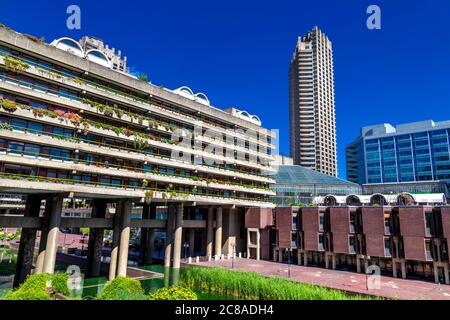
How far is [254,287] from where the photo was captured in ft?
103

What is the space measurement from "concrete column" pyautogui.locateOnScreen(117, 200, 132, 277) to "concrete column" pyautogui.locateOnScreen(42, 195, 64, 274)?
28.3 feet

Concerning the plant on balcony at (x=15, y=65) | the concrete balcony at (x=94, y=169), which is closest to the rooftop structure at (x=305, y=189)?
the concrete balcony at (x=94, y=169)

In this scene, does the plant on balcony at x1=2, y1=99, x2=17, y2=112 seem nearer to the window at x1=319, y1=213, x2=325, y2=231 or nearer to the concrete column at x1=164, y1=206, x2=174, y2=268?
the concrete column at x1=164, y1=206, x2=174, y2=268

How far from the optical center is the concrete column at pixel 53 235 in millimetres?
36281

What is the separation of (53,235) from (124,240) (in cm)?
954

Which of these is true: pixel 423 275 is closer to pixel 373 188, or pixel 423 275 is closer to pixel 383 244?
pixel 383 244

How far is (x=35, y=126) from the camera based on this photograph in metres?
36.1

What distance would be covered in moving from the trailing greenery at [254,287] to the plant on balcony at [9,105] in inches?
1051

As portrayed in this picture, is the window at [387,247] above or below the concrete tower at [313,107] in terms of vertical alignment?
below

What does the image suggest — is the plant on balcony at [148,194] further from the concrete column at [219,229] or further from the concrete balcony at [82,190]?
the concrete column at [219,229]

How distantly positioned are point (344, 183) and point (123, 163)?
2732 inches

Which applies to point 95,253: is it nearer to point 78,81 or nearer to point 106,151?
point 106,151

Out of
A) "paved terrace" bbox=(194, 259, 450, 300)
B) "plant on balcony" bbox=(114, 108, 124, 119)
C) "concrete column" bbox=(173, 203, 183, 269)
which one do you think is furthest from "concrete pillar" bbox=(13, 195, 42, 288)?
"paved terrace" bbox=(194, 259, 450, 300)
